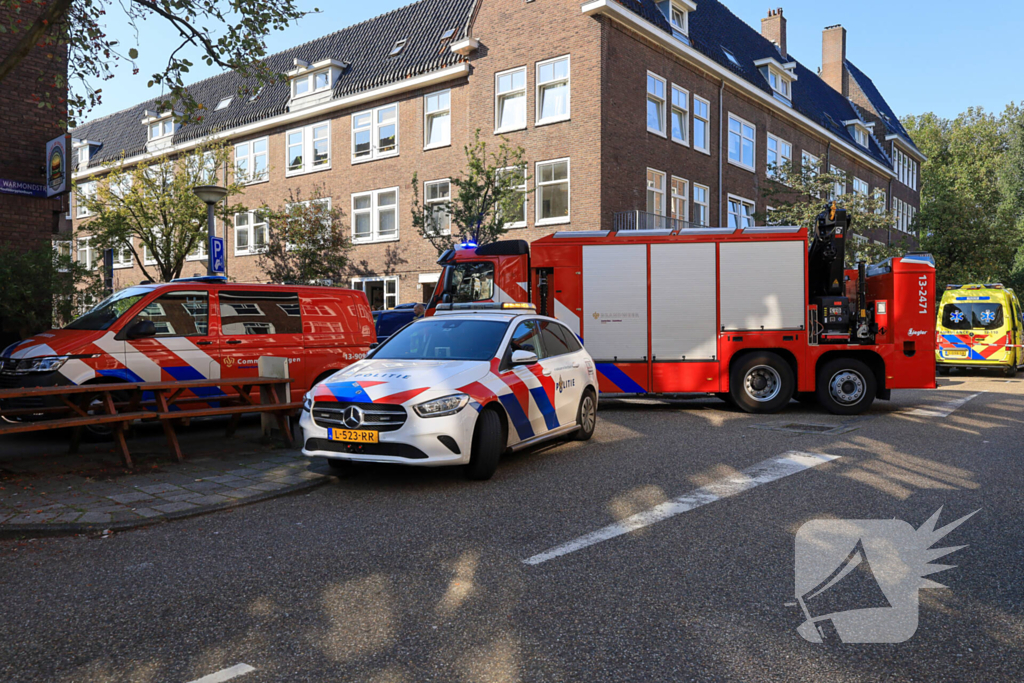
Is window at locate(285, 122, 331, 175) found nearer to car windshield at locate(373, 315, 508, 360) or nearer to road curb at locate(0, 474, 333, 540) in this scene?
car windshield at locate(373, 315, 508, 360)

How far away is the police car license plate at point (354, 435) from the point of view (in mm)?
6590

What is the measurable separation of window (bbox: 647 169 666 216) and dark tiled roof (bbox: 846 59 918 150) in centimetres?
2837

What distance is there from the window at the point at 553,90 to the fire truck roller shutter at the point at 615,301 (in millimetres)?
11219

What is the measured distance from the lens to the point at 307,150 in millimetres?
30312

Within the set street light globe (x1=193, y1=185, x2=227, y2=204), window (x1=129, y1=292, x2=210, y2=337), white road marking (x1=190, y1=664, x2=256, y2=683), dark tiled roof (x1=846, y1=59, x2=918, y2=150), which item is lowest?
white road marking (x1=190, y1=664, x2=256, y2=683)

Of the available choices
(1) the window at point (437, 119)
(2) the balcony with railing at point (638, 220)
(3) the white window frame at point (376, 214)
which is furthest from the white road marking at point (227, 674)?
(3) the white window frame at point (376, 214)

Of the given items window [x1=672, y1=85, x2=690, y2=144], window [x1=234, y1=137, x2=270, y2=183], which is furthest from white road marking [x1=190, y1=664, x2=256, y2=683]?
window [x1=234, y1=137, x2=270, y2=183]

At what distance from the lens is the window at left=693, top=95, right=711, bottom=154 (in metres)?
26.4

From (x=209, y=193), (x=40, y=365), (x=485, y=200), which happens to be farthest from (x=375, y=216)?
(x=40, y=365)

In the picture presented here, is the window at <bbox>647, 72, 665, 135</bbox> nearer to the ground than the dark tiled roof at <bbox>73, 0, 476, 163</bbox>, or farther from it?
nearer to the ground

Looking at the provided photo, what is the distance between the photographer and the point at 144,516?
226 inches

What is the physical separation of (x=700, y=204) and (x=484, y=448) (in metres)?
22.0

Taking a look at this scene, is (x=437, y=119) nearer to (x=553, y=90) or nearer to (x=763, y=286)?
(x=553, y=90)

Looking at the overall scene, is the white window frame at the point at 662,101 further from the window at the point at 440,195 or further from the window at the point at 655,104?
the window at the point at 440,195
